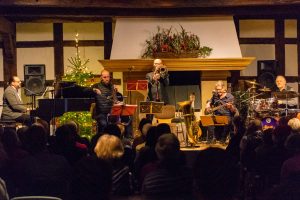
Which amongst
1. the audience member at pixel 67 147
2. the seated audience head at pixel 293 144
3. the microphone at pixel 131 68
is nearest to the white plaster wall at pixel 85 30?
the microphone at pixel 131 68

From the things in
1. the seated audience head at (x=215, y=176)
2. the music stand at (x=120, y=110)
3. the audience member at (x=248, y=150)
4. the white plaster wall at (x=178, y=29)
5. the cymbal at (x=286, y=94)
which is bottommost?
the audience member at (x=248, y=150)

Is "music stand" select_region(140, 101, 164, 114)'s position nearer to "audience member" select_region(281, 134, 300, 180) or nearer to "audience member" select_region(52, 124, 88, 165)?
"audience member" select_region(52, 124, 88, 165)

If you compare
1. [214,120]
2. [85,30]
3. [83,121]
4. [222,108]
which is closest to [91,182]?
[214,120]

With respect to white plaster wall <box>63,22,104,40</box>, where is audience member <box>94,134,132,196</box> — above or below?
below

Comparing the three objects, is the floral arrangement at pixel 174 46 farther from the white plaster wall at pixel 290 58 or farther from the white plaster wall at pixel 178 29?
the white plaster wall at pixel 290 58

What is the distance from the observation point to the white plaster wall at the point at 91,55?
12.4 m

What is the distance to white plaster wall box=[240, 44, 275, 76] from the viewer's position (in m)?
12.5

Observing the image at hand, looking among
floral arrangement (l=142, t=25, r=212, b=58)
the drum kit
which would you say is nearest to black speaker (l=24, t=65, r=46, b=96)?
floral arrangement (l=142, t=25, r=212, b=58)

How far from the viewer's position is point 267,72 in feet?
39.6

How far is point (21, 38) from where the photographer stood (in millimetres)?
12523

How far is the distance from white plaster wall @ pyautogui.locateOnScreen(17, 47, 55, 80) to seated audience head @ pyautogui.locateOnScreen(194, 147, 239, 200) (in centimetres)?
1010

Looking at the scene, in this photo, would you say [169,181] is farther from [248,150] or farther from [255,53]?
[255,53]

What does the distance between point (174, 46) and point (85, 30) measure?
2529 millimetres

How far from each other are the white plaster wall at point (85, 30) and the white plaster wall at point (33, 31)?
1.38ft
